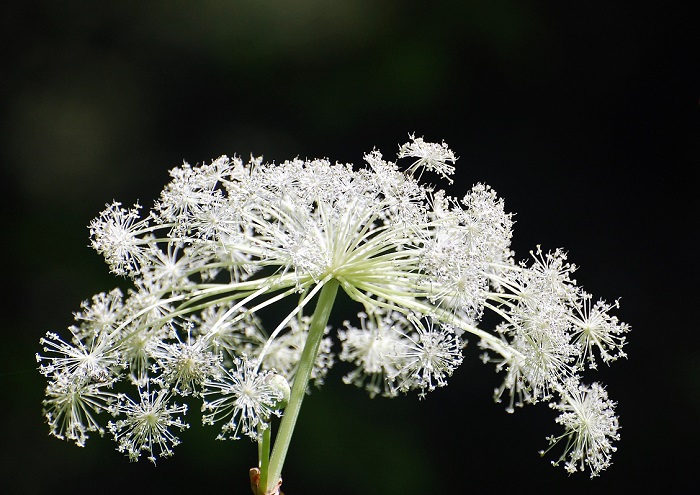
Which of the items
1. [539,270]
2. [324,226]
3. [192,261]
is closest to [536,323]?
[539,270]

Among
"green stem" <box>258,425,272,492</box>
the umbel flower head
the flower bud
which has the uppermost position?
the umbel flower head

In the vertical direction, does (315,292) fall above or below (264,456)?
above

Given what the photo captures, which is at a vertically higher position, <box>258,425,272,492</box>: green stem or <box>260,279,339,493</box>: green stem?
<box>260,279,339,493</box>: green stem

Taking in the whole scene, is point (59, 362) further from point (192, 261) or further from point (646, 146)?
point (646, 146)

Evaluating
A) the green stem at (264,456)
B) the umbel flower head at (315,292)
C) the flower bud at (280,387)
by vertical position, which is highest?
the umbel flower head at (315,292)

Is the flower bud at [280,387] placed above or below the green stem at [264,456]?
above

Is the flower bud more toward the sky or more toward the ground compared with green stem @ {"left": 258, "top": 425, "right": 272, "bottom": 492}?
more toward the sky
